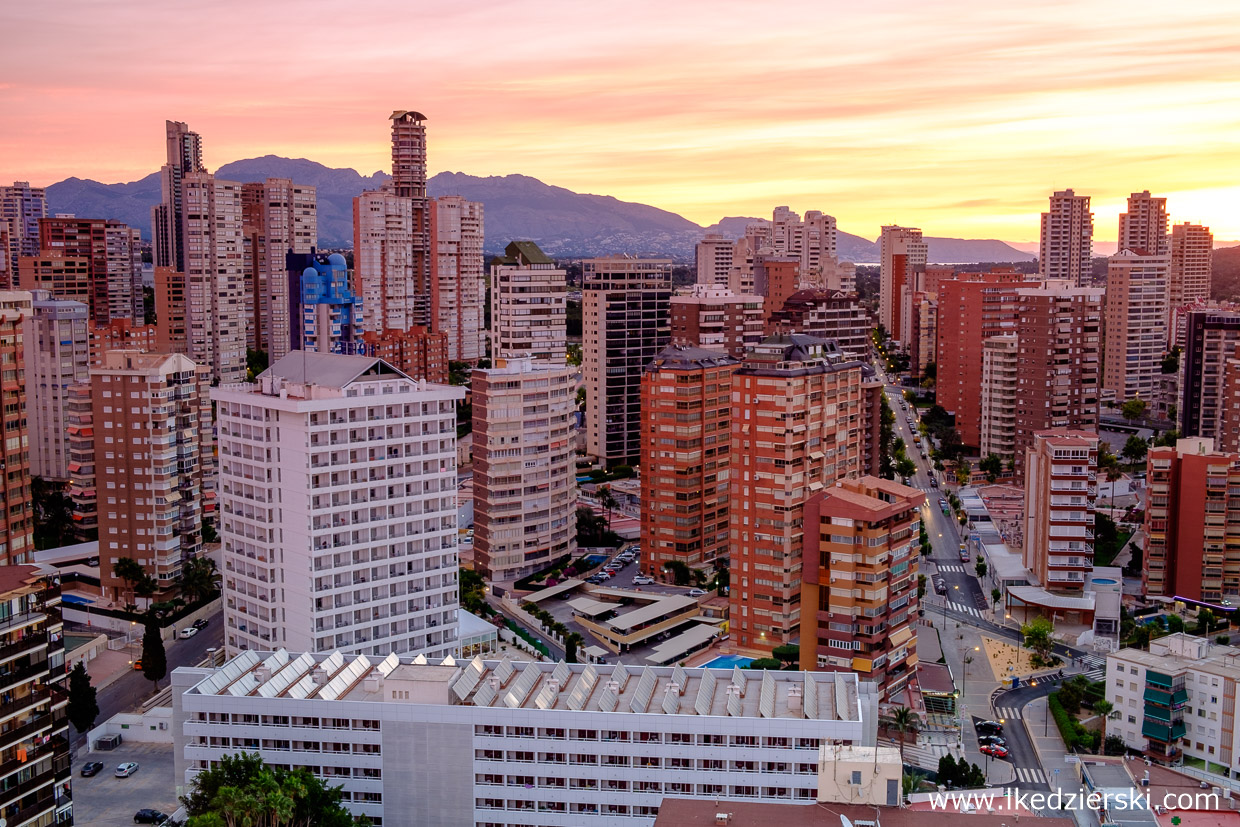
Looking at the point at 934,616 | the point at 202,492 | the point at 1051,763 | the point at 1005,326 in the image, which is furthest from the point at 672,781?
the point at 1005,326

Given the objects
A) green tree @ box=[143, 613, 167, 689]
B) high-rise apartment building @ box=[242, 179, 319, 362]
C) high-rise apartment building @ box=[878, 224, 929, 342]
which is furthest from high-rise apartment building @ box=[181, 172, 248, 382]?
high-rise apartment building @ box=[878, 224, 929, 342]

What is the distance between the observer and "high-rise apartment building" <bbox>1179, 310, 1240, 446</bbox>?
258 feet

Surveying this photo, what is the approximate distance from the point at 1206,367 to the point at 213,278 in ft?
249

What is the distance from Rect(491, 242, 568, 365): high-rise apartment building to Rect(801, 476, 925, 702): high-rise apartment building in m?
34.3

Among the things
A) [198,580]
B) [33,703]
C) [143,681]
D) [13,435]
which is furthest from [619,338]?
[33,703]

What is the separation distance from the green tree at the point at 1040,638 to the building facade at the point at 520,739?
70.3 feet

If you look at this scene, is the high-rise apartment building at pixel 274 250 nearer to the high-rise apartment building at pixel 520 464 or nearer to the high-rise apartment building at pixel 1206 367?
the high-rise apartment building at pixel 520 464

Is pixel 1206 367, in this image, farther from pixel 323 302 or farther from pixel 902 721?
pixel 323 302

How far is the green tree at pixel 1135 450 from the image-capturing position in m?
83.6

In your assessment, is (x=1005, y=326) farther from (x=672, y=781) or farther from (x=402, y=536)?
(x=672, y=781)

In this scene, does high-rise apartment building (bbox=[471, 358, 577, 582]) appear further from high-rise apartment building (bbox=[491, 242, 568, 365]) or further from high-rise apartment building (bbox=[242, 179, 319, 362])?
high-rise apartment building (bbox=[242, 179, 319, 362])

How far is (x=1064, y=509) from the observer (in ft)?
179

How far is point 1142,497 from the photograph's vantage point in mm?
75250

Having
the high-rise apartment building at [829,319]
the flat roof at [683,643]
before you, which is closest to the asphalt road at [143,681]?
the flat roof at [683,643]
